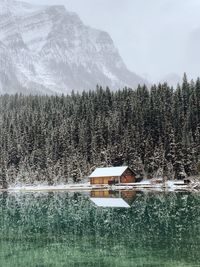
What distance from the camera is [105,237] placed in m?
42.9

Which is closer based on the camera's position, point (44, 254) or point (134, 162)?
point (44, 254)

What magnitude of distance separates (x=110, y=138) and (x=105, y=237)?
332 ft

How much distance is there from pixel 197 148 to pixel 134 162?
19.5 m

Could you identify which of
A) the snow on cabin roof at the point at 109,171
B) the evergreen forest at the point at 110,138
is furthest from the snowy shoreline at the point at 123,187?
the evergreen forest at the point at 110,138

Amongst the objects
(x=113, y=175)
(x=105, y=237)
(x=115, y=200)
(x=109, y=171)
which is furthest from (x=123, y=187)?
(x=105, y=237)

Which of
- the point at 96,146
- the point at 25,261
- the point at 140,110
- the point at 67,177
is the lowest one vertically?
the point at 25,261

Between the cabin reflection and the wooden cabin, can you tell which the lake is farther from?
the wooden cabin

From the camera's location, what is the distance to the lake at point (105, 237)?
3372cm

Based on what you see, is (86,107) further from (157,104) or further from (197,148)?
(197,148)

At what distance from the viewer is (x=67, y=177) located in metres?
140

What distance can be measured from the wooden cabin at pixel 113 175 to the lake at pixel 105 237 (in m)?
54.5

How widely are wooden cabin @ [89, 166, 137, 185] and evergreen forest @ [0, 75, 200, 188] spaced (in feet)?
18.4

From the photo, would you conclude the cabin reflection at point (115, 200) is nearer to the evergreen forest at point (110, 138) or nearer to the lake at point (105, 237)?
the lake at point (105, 237)

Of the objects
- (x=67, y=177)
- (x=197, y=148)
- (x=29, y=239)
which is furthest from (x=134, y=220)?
(x=67, y=177)
